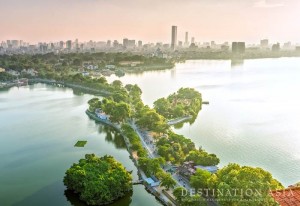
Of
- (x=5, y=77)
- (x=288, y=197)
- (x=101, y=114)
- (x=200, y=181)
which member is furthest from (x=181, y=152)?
(x=5, y=77)

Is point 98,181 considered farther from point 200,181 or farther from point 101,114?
point 101,114

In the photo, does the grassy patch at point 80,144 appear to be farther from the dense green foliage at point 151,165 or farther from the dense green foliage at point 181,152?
the dense green foliage at point 151,165

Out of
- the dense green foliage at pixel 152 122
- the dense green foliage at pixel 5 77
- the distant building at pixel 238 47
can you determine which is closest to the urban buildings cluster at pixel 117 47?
the distant building at pixel 238 47

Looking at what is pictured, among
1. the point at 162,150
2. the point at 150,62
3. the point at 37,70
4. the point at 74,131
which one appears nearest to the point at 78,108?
the point at 74,131

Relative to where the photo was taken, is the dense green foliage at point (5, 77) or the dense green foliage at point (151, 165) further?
the dense green foliage at point (5, 77)

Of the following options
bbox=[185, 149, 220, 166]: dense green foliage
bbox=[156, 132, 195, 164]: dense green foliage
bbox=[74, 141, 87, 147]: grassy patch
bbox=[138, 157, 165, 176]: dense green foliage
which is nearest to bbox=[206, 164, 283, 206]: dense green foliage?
bbox=[185, 149, 220, 166]: dense green foliage

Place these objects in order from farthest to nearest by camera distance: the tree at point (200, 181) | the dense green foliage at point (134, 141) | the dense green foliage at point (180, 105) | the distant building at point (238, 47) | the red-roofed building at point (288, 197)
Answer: the distant building at point (238, 47)
the dense green foliage at point (180, 105)
the dense green foliage at point (134, 141)
the tree at point (200, 181)
the red-roofed building at point (288, 197)
